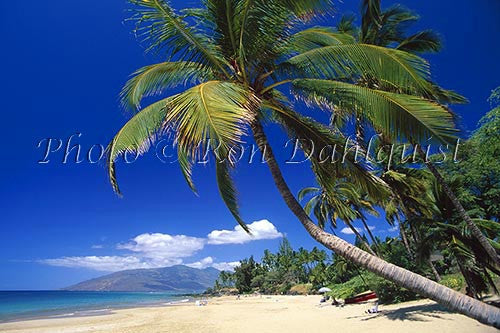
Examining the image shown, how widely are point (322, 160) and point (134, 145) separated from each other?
2.64 m

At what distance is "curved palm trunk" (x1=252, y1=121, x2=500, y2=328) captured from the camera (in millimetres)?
2963

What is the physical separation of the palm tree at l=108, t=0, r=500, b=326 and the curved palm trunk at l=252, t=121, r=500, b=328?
0.04 feet

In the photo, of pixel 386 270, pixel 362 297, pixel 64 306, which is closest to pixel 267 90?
pixel 386 270

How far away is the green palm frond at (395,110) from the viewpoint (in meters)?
3.32

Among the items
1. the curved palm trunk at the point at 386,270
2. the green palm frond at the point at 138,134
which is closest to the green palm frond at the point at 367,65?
the curved palm trunk at the point at 386,270

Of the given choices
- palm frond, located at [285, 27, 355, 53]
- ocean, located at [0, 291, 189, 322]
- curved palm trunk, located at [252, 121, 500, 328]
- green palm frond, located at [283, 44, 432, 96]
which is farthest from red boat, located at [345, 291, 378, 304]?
ocean, located at [0, 291, 189, 322]

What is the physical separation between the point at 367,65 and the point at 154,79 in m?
3.62

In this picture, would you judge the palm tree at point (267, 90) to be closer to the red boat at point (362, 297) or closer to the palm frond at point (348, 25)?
the palm frond at point (348, 25)

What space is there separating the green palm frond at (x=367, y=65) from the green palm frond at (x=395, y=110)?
0.78 ft

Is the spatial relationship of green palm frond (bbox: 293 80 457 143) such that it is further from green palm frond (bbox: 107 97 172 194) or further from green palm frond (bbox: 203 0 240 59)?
green palm frond (bbox: 107 97 172 194)

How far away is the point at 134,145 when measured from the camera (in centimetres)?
452

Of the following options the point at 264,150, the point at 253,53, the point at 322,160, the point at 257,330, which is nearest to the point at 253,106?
the point at 264,150

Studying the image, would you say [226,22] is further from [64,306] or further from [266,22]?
[64,306]

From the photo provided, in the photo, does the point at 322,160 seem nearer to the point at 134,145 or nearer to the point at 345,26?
the point at 134,145
